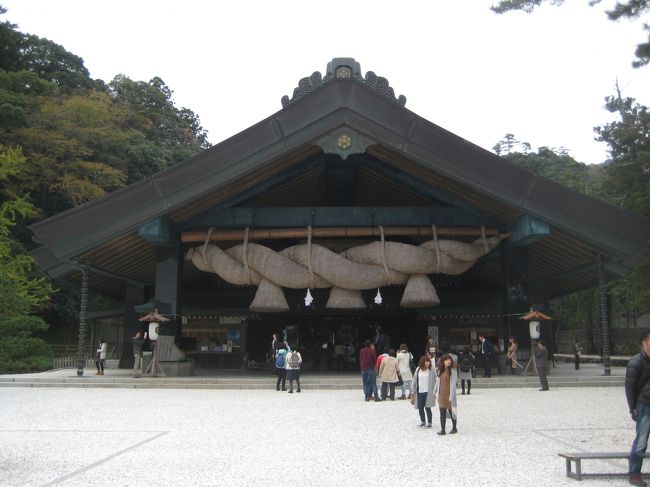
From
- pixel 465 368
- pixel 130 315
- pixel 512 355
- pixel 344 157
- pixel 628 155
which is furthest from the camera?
pixel 628 155

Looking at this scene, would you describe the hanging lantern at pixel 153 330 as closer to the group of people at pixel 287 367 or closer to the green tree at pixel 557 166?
the group of people at pixel 287 367

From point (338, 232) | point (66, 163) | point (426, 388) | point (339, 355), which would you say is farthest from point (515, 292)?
point (66, 163)

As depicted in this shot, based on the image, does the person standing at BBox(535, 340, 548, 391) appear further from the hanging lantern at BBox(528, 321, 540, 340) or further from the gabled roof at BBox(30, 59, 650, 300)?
the gabled roof at BBox(30, 59, 650, 300)

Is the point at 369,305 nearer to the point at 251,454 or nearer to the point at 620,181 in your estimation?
the point at 251,454

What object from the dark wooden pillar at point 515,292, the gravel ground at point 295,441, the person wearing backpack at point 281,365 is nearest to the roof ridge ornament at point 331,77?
the dark wooden pillar at point 515,292

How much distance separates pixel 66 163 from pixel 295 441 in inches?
1418

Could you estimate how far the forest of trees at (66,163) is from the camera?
26188mm

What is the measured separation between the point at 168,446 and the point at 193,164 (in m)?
8.89

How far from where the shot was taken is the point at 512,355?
1566 cm

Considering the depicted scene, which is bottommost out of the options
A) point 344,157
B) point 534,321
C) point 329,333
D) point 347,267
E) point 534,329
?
point 329,333

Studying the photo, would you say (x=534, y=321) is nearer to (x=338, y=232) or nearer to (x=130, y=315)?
(x=338, y=232)

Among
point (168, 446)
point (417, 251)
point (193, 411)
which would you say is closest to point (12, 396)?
point (193, 411)

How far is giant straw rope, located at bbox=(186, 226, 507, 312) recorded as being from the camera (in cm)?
1628

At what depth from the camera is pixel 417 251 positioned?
16.4 meters
